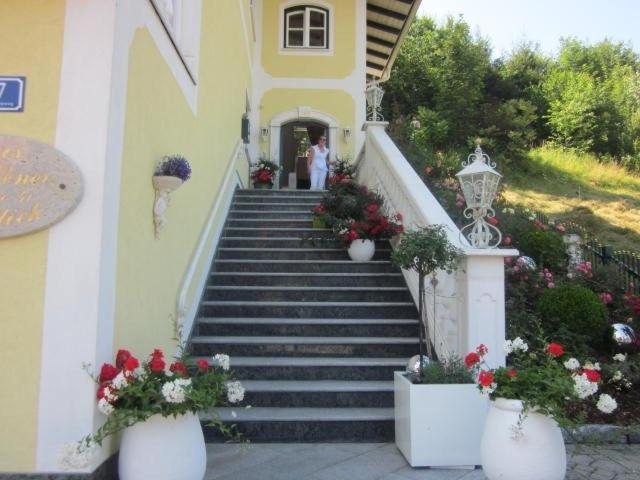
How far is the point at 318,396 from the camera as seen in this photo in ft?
13.1

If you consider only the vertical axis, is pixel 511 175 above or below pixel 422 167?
above

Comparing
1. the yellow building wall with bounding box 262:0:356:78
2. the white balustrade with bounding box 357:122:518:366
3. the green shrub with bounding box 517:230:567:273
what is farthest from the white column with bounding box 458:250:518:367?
the yellow building wall with bounding box 262:0:356:78

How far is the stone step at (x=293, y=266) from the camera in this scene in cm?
581

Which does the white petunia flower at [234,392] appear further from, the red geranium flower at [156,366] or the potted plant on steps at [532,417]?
the potted plant on steps at [532,417]

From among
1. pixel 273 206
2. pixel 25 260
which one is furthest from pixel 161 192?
pixel 273 206

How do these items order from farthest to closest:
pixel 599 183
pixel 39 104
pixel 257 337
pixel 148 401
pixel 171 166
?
pixel 599 183 → pixel 257 337 → pixel 171 166 → pixel 39 104 → pixel 148 401

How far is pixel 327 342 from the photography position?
4.56 metres

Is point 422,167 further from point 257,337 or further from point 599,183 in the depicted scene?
point 599,183

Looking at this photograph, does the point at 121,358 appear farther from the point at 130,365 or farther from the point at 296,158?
the point at 296,158

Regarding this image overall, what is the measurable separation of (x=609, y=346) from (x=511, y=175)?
44.3ft

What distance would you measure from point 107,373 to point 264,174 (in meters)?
7.77

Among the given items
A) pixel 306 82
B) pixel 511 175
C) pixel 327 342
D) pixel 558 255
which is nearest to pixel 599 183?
pixel 511 175

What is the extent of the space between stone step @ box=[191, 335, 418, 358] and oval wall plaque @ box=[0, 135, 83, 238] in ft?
7.27

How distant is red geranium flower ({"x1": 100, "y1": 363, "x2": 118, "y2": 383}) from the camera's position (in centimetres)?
250
